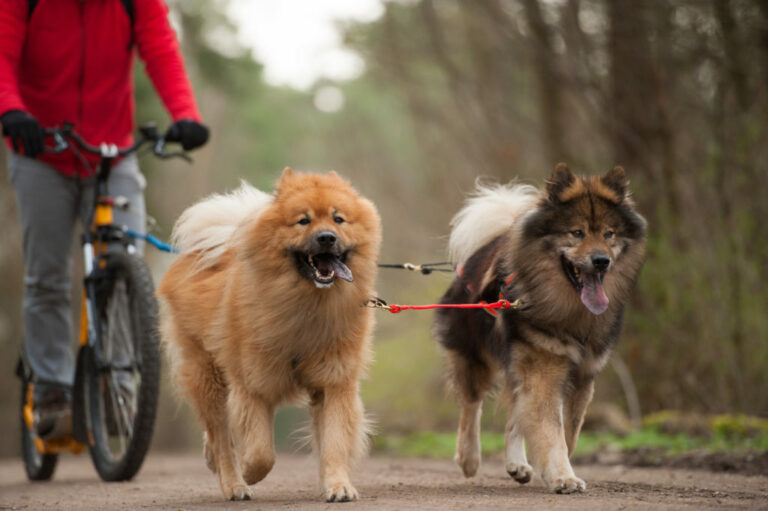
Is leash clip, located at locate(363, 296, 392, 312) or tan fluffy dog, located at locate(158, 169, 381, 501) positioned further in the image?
leash clip, located at locate(363, 296, 392, 312)

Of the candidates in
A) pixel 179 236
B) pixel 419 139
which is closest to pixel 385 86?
pixel 419 139

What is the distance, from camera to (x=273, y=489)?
459cm

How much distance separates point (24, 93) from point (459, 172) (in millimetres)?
9165

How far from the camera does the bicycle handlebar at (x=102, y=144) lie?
461 centimetres

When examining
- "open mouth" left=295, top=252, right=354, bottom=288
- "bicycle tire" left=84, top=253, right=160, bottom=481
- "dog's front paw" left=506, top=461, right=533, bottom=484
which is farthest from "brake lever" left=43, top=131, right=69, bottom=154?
"dog's front paw" left=506, top=461, right=533, bottom=484

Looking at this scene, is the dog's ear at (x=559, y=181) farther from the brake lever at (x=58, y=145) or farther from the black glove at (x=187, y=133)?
the brake lever at (x=58, y=145)

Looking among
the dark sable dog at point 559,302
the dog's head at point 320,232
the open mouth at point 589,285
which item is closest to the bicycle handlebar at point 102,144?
the dog's head at point 320,232

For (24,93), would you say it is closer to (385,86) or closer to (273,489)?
(273,489)

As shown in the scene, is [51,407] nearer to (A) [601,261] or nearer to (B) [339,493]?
(B) [339,493]

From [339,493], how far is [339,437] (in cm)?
25

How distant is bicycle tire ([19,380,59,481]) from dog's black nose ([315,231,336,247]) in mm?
2700

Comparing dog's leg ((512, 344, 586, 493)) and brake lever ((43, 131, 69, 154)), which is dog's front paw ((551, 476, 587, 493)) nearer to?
dog's leg ((512, 344, 586, 493))

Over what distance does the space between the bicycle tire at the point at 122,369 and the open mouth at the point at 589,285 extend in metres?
2.12

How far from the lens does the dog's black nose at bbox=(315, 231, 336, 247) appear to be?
370cm
